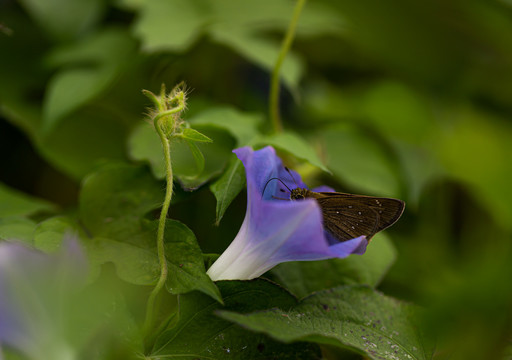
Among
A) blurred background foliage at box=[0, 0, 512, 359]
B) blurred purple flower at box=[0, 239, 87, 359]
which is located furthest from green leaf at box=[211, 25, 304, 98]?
blurred purple flower at box=[0, 239, 87, 359]

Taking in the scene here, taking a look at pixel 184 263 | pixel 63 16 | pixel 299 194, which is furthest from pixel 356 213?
pixel 63 16

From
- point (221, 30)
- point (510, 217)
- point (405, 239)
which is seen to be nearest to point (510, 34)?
point (510, 217)

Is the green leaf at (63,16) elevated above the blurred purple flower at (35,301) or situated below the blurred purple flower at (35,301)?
below

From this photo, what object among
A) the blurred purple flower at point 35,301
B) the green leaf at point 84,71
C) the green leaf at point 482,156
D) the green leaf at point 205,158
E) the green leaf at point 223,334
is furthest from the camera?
the green leaf at point 482,156

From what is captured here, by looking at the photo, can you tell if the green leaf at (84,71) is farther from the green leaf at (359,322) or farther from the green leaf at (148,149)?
the green leaf at (359,322)

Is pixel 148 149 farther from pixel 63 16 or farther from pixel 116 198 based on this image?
pixel 63 16

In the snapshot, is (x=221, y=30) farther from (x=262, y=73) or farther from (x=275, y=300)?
(x=275, y=300)

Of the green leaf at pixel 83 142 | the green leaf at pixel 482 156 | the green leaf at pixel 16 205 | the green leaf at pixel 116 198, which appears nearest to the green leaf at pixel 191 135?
the green leaf at pixel 116 198
